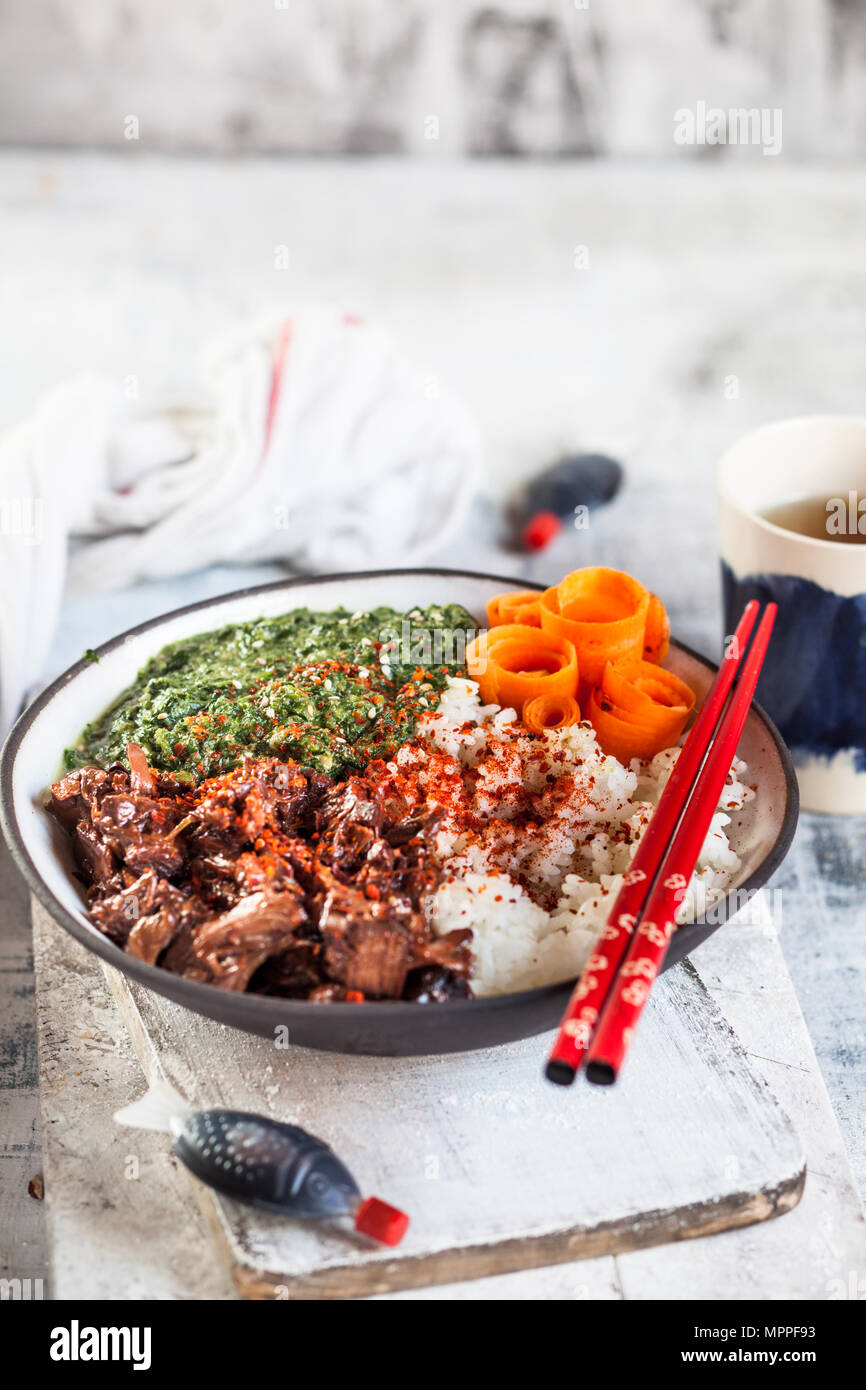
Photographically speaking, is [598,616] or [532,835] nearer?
[532,835]

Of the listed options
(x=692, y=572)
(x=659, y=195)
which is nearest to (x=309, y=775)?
(x=692, y=572)

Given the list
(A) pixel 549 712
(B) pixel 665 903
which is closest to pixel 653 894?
(B) pixel 665 903

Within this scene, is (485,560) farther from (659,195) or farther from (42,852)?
(659,195)

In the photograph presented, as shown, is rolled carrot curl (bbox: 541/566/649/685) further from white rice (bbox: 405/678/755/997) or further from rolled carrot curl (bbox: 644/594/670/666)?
white rice (bbox: 405/678/755/997)

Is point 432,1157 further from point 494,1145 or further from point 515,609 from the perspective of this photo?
point 515,609

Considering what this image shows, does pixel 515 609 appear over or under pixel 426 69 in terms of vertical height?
under

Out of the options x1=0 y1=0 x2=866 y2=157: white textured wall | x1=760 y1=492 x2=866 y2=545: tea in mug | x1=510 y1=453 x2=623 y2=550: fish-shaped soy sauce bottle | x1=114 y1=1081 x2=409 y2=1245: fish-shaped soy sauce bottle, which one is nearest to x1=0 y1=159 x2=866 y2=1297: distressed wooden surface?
x1=510 y1=453 x2=623 y2=550: fish-shaped soy sauce bottle

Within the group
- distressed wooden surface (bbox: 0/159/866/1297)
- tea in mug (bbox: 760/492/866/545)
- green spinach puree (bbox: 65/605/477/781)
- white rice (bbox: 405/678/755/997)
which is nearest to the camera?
white rice (bbox: 405/678/755/997)
